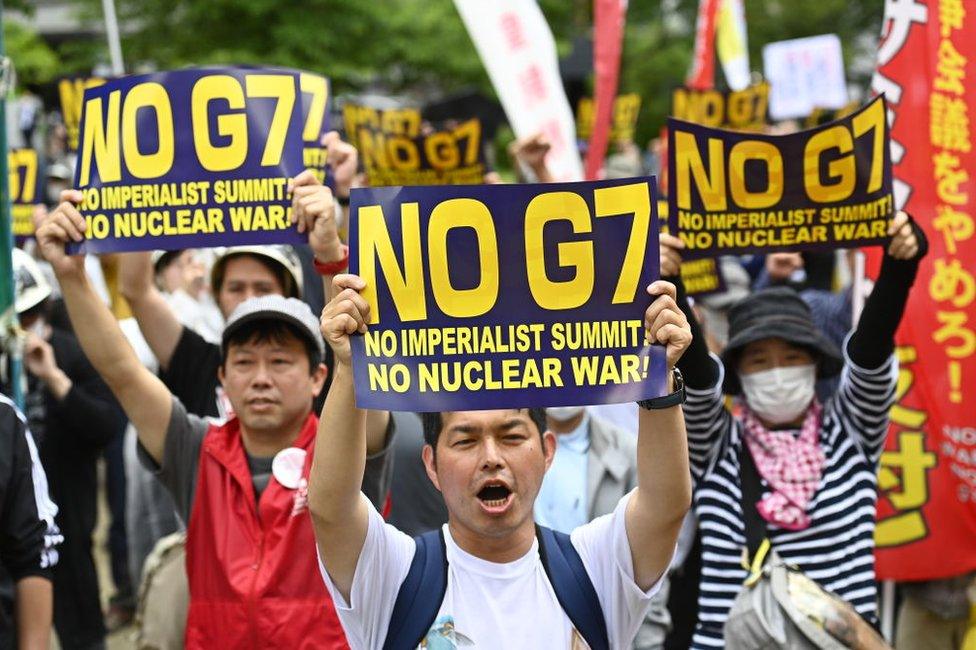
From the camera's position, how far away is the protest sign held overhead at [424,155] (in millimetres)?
7473

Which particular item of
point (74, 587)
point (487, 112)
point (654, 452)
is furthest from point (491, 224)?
point (487, 112)

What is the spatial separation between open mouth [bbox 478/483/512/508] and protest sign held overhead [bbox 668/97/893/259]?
4.87 ft

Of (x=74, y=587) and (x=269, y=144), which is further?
(x=74, y=587)

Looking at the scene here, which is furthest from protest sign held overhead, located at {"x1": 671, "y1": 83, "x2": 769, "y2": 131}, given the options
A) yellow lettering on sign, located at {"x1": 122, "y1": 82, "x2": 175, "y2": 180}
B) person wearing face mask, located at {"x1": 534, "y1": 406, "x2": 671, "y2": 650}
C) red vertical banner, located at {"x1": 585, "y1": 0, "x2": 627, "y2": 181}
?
yellow lettering on sign, located at {"x1": 122, "y1": 82, "x2": 175, "y2": 180}

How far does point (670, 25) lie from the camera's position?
3072 centimetres

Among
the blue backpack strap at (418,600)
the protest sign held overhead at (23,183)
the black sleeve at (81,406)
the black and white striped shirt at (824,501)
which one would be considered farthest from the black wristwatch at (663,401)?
the protest sign held overhead at (23,183)

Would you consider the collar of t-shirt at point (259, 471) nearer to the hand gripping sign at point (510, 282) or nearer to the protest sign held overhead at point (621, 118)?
the hand gripping sign at point (510, 282)

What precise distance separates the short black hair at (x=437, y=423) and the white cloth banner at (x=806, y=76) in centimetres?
1039

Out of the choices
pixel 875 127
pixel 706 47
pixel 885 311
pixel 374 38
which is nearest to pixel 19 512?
pixel 885 311

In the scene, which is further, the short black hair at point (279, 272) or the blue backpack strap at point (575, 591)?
the short black hair at point (279, 272)

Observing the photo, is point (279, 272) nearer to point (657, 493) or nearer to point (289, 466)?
point (289, 466)

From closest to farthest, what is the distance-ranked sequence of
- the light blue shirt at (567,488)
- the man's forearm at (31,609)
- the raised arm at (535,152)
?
the man's forearm at (31,609), the light blue shirt at (567,488), the raised arm at (535,152)

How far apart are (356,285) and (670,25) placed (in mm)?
29056

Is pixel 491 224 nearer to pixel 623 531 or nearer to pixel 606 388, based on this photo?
pixel 606 388
